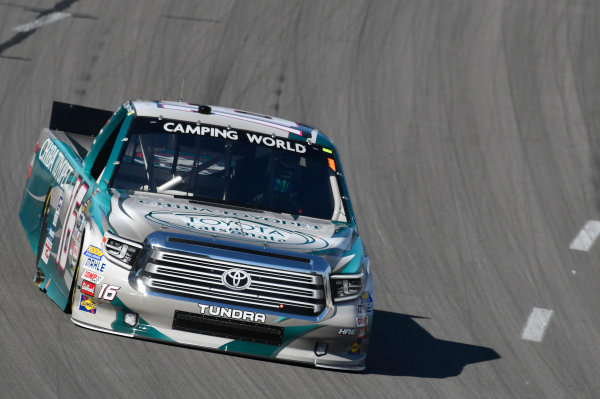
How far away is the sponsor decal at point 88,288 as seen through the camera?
695 centimetres

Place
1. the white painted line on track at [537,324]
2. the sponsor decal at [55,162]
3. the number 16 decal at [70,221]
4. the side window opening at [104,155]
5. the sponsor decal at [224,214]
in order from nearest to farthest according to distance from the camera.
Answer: the sponsor decal at [224,214] → the number 16 decal at [70,221] → the side window opening at [104,155] → the sponsor decal at [55,162] → the white painted line on track at [537,324]

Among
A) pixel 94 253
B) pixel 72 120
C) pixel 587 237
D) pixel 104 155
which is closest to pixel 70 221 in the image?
pixel 104 155

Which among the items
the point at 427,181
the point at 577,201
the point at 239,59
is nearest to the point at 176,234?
the point at 427,181

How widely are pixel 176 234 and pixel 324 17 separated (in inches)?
516

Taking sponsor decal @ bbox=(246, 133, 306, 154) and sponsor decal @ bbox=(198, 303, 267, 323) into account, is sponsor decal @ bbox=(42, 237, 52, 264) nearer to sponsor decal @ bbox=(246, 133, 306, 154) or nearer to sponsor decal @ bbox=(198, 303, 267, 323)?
sponsor decal @ bbox=(246, 133, 306, 154)

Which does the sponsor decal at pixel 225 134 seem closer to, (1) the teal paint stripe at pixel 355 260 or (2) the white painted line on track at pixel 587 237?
(1) the teal paint stripe at pixel 355 260

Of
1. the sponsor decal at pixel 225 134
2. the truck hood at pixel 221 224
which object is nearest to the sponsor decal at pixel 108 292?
the truck hood at pixel 221 224

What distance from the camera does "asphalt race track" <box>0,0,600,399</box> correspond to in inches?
284

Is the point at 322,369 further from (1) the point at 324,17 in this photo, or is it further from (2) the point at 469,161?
(1) the point at 324,17

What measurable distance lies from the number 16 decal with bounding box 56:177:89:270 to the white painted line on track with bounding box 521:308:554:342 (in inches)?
160

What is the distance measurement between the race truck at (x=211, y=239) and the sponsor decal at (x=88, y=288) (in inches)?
0.5

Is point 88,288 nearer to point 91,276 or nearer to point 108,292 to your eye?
point 91,276

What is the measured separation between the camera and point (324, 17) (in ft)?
64.2

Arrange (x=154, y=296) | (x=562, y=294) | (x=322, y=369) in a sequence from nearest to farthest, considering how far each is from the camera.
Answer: (x=154, y=296), (x=322, y=369), (x=562, y=294)
